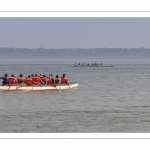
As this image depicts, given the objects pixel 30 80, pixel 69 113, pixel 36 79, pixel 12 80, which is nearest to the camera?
pixel 69 113

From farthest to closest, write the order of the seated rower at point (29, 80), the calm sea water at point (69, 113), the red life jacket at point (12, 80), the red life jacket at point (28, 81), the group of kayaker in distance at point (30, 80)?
the group of kayaker in distance at point (30, 80), the red life jacket at point (12, 80), the red life jacket at point (28, 81), the seated rower at point (29, 80), the calm sea water at point (69, 113)

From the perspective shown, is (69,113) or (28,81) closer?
(69,113)

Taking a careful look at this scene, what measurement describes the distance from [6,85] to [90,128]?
19.7 metres

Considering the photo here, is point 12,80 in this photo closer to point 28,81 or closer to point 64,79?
point 28,81

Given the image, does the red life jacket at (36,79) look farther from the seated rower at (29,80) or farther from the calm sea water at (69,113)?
the calm sea water at (69,113)

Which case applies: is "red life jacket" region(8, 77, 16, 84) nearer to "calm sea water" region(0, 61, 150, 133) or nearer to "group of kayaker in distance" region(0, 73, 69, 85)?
"group of kayaker in distance" region(0, 73, 69, 85)

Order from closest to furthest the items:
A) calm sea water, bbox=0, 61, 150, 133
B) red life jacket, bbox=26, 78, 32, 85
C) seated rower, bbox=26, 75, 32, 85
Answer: calm sea water, bbox=0, 61, 150, 133 < seated rower, bbox=26, 75, 32, 85 < red life jacket, bbox=26, 78, 32, 85

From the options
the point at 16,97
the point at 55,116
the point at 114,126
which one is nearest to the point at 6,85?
the point at 16,97

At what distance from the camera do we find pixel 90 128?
91.4ft

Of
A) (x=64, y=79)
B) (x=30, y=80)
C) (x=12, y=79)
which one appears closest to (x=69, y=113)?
(x=30, y=80)

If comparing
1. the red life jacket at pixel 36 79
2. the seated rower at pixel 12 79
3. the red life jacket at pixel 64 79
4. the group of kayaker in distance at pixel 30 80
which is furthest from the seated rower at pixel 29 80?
A: the red life jacket at pixel 64 79

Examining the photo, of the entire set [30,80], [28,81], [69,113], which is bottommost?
[69,113]

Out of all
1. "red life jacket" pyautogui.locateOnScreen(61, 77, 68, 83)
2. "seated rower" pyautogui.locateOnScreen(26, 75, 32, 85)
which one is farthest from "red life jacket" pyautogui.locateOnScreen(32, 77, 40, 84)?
"red life jacket" pyautogui.locateOnScreen(61, 77, 68, 83)

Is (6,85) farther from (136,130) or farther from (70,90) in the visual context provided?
(136,130)
